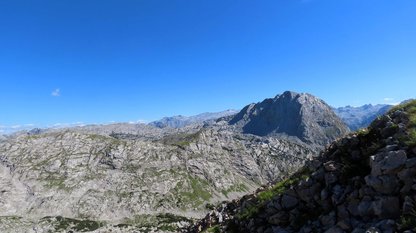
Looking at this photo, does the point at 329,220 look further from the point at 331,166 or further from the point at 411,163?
the point at 411,163

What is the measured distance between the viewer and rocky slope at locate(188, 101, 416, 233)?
15.7 metres

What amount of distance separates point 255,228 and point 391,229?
8952 mm

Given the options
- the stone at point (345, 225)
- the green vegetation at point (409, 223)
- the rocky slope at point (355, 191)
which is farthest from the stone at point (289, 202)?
the green vegetation at point (409, 223)

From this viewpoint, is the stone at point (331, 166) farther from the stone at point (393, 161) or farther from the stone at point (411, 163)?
the stone at point (411, 163)

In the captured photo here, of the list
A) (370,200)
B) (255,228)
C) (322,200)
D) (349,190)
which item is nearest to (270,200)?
(255,228)

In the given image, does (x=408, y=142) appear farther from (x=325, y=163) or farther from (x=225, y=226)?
(x=225, y=226)

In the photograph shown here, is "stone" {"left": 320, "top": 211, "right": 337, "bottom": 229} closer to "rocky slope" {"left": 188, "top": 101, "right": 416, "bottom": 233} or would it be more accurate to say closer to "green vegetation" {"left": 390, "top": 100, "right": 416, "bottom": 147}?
"rocky slope" {"left": 188, "top": 101, "right": 416, "bottom": 233}

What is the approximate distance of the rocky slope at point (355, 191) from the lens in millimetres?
15742

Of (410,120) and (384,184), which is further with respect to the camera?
(410,120)

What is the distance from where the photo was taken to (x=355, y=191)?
57.3 ft

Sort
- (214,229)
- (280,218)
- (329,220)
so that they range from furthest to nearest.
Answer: (214,229) → (280,218) → (329,220)

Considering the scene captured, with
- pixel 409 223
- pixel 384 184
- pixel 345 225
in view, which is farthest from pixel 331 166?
pixel 409 223

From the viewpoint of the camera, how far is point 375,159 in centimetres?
1758

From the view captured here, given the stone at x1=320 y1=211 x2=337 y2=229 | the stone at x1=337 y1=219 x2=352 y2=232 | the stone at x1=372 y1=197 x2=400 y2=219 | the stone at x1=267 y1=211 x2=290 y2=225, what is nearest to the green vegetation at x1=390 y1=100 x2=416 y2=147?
the stone at x1=372 y1=197 x2=400 y2=219
